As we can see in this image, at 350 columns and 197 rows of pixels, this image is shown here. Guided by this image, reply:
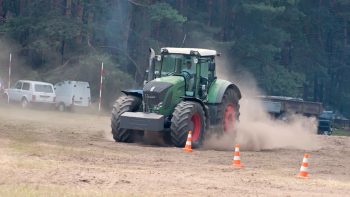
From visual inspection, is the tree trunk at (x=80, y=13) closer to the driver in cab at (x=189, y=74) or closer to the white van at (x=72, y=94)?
the white van at (x=72, y=94)

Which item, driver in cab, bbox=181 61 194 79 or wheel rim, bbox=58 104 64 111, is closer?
driver in cab, bbox=181 61 194 79

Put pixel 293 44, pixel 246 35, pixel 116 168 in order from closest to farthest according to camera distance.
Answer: pixel 116 168
pixel 246 35
pixel 293 44

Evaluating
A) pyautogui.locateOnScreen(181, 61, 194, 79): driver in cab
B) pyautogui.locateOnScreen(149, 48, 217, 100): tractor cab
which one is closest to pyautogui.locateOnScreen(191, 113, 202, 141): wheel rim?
pyautogui.locateOnScreen(149, 48, 217, 100): tractor cab

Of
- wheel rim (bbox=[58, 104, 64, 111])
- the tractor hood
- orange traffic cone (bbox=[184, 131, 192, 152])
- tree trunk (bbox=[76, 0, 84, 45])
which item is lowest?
wheel rim (bbox=[58, 104, 64, 111])

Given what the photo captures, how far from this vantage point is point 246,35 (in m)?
65.6

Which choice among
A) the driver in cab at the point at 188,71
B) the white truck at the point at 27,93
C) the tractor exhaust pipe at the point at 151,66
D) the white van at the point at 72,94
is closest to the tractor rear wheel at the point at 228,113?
the driver in cab at the point at 188,71

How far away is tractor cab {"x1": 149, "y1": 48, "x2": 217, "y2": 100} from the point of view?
25.7 m

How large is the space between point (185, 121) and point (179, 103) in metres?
0.83

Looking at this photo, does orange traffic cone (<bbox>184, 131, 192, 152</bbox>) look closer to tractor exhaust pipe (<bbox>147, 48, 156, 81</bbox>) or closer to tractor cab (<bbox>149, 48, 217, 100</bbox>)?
tractor cab (<bbox>149, 48, 217, 100</bbox>)

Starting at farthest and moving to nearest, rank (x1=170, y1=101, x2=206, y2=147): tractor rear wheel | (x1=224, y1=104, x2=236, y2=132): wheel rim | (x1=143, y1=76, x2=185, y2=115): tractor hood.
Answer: (x1=224, y1=104, x2=236, y2=132): wheel rim, (x1=143, y1=76, x2=185, y2=115): tractor hood, (x1=170, y1=101, x2=206, y2=147): tractor rear wheel

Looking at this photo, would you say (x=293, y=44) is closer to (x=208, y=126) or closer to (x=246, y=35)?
(x=246, y=35)

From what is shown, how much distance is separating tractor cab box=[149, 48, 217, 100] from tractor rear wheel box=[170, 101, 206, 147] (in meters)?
1.01

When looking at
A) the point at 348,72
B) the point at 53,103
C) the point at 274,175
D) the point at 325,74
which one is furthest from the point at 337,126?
the point at 274,175

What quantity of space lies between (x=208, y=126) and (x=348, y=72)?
56.9 metres
